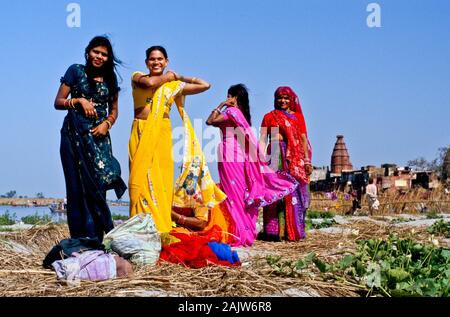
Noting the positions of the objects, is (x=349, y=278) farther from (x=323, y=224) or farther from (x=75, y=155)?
(x=323, y=224)

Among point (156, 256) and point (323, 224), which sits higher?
point (156, 256)

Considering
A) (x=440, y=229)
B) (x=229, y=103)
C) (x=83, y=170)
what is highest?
(x=229, y=103)

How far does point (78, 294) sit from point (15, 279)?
2.19 ft

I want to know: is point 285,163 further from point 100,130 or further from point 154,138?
point 100,130

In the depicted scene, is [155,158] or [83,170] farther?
[155,158]

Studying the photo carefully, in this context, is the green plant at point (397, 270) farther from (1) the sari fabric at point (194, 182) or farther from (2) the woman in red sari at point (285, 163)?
(2) the woman in red sari at point (285, 163)

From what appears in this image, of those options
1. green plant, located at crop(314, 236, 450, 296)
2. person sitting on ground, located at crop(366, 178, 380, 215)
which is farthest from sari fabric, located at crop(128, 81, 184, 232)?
person sitting on ground, located at crop(366, 178, 380, 215)

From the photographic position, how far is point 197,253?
4.43 metres

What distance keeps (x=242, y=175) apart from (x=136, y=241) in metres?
2.80

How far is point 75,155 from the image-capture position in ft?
16.8

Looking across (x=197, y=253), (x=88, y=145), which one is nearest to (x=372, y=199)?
(x=88, y=145)

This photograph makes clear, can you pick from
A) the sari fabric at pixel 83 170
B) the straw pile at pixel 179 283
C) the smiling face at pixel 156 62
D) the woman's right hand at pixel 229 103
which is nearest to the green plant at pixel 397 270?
the straw pile at pixel 179 283

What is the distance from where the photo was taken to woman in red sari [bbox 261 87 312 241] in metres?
7.57

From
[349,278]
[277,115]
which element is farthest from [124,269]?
[277,115]
